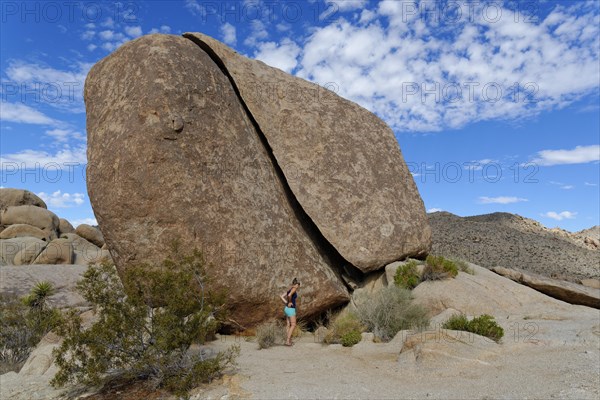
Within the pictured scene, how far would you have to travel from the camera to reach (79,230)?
111 feet

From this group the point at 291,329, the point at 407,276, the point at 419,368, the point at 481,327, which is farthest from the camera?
the point at 407,276

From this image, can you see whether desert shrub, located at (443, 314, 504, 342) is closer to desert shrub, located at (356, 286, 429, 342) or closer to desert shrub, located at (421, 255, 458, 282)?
desert shrub, located at (356, 286, 429, 342)

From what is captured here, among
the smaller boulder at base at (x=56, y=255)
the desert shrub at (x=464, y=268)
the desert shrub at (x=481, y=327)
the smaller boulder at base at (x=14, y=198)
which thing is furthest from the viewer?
the smaller boulder at base at (x=14, y=198)

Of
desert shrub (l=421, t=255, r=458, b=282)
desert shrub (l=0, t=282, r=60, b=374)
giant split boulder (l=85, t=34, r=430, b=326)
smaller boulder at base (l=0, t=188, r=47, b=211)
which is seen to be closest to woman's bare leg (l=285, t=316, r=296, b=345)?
giant split boulder (l=85, t=34, r=430, b=326)

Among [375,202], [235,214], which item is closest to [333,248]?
[375,202]

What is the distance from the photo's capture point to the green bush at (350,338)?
9.90m

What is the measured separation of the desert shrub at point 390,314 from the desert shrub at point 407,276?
73 cm

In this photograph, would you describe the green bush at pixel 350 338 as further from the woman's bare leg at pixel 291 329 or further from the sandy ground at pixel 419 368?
the woman's bare leg at pixel 291 329

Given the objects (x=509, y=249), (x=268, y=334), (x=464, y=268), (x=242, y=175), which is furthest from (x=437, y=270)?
(x=509, y=249)

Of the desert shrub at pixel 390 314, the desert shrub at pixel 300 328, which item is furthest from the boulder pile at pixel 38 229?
the desert shrub at pixel 390 314

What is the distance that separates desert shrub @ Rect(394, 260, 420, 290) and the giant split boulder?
657 mm

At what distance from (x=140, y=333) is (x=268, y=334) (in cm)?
346

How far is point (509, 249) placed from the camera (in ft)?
81.9

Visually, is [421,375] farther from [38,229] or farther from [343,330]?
[38,229]
